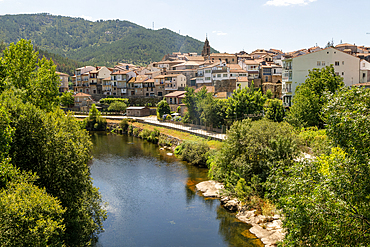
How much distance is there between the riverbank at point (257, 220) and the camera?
60.4 feet

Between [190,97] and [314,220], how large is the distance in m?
43.6

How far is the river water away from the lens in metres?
19.1

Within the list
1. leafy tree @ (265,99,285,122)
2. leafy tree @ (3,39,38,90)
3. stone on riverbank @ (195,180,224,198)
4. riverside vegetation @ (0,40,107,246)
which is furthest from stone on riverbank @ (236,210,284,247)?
leafy tree @ (265,99,285,122)

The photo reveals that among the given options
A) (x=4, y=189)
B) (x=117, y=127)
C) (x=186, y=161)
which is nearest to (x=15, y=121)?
(x=4, y=189)

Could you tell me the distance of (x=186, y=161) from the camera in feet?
125

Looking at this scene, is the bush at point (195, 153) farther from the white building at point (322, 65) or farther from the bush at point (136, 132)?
the bush at point (136, 132)

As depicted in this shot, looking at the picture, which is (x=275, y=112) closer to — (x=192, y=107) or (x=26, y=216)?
(x=192, y=107)

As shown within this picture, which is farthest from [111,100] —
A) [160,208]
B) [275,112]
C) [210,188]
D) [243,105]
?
[160,208]

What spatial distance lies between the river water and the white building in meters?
22.7

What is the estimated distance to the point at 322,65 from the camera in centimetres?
4531

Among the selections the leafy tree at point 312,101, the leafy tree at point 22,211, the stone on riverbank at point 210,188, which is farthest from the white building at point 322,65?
the leafy tree at point 22,211

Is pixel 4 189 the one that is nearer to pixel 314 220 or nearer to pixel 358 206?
pixel 314 220

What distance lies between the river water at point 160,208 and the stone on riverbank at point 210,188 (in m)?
0.76

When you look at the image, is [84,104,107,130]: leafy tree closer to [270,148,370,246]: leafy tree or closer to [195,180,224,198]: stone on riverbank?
[195,180,224,198]: stone on riverbank
